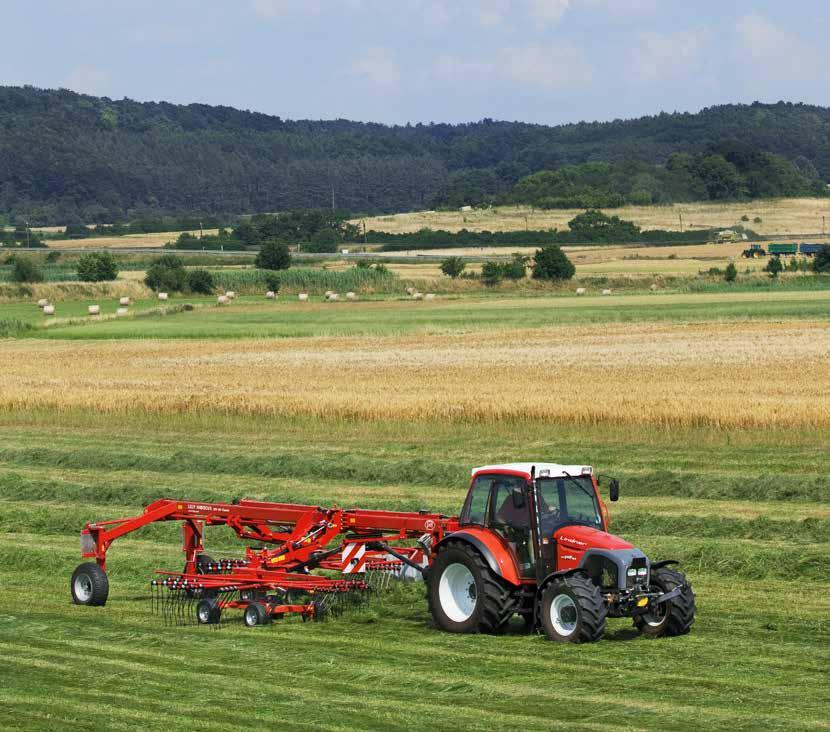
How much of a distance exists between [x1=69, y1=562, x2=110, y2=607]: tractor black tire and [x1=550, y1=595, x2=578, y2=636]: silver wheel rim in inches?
210

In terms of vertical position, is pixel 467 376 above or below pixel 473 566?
below

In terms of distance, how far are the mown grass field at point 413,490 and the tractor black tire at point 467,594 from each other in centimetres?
19

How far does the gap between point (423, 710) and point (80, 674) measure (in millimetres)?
3259

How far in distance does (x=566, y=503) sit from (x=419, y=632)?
1.95 meters

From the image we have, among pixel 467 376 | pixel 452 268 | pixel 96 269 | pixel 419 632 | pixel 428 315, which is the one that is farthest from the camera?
pixel 452 268

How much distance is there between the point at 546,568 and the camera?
527 inches

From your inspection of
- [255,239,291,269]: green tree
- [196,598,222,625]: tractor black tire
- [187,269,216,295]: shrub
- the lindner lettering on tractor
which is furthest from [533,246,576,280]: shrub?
[196,598,222,625]: tractor black tire

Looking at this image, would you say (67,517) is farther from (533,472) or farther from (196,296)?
(196,296)

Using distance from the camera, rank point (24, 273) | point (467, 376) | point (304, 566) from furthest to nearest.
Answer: point (24, 273) < point (467, 376) < point (304, 566)

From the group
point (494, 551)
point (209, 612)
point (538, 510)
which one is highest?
point (538, 510)

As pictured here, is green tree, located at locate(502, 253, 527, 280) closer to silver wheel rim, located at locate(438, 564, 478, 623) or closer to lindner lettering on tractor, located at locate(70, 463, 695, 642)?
lindner lettering on tractor, located at locate(70, 463, 695, 642)

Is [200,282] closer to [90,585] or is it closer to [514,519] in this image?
[90,585]

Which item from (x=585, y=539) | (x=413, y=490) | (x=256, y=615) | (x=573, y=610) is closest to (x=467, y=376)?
(x=413, y=490)

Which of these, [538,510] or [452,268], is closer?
[538,510]
